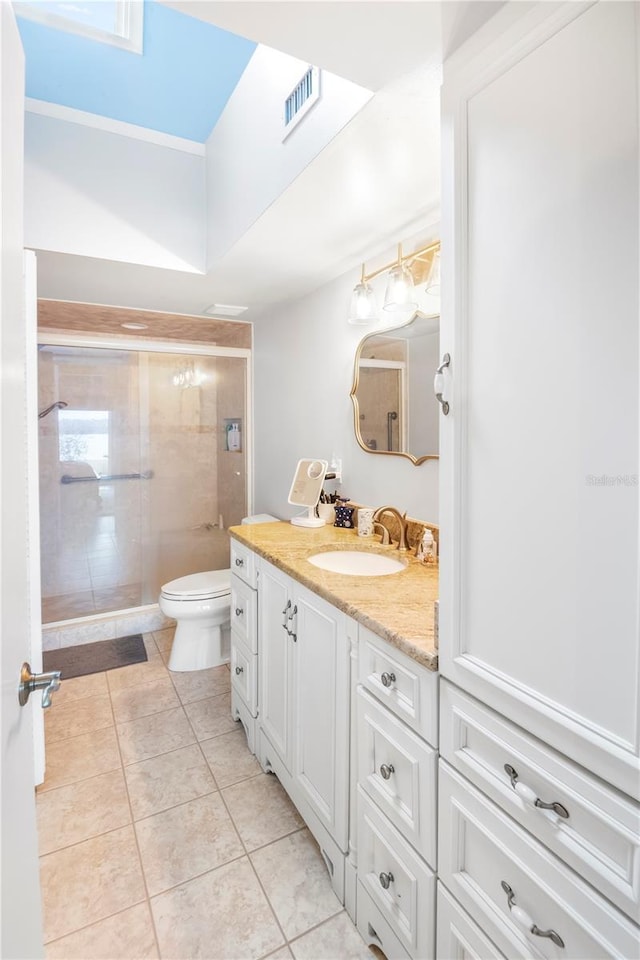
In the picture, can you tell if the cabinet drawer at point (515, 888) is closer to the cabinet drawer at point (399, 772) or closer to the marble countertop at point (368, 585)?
the cabinet drawer at point (399, 772)

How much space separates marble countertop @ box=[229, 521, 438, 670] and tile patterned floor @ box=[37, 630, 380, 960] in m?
0.90

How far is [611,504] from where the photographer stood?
64 centimetres

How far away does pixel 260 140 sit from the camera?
1620 mm

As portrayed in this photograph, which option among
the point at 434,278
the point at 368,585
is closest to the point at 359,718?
the point at 368,585

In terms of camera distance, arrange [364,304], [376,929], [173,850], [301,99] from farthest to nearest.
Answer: [364,304]
[173,850]
[301,99]
[376,929]

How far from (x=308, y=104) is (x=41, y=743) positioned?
2392 mm

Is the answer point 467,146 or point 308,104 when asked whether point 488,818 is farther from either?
point 308,104

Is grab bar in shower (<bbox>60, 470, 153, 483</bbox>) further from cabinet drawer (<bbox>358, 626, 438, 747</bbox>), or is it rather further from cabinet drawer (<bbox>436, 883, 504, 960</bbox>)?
cabinet drawer (<bbox>436, 883, 504, 960</bbox>)

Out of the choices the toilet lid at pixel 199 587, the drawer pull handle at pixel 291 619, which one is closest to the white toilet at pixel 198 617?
the toilet lid at pixel 199 587

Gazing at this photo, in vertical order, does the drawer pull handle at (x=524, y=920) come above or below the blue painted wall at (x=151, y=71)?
below

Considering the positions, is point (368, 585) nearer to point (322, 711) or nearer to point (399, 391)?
point (322, 711)

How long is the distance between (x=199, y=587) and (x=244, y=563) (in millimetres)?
839

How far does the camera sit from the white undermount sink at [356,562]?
174 cm

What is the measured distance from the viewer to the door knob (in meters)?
0.74
